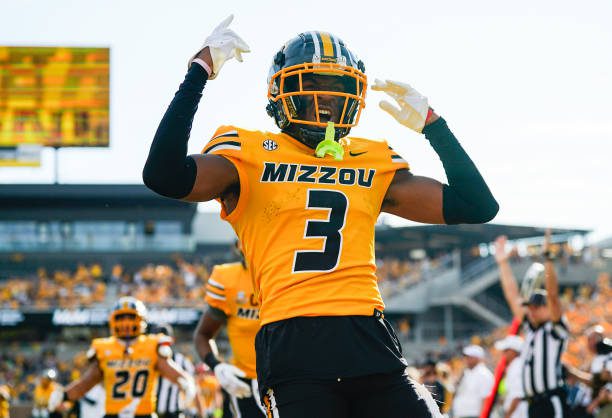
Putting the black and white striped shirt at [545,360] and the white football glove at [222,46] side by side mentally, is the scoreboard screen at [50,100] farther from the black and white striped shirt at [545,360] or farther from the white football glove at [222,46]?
the white football glove at [222,46]

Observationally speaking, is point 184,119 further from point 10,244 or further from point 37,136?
point 10,244

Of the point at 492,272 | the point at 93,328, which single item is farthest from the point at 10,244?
the point at 492,272

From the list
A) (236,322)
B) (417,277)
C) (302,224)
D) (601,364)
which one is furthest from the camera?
(417,277)

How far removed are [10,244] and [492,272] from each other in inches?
767

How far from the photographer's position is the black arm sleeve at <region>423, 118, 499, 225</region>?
3.68 meters

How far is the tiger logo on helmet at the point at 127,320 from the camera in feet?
26.6

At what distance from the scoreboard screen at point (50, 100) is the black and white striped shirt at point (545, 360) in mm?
23186

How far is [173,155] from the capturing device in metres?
3.23

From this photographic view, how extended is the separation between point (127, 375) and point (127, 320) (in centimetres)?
53

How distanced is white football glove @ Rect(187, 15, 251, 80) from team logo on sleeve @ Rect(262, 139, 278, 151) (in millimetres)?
313

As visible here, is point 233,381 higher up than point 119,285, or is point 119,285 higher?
point 233,381

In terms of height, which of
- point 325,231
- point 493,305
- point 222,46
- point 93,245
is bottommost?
point 493,305

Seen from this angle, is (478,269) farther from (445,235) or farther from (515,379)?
(515,379)

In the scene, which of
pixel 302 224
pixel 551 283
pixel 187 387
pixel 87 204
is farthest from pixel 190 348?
pixel 302 224
